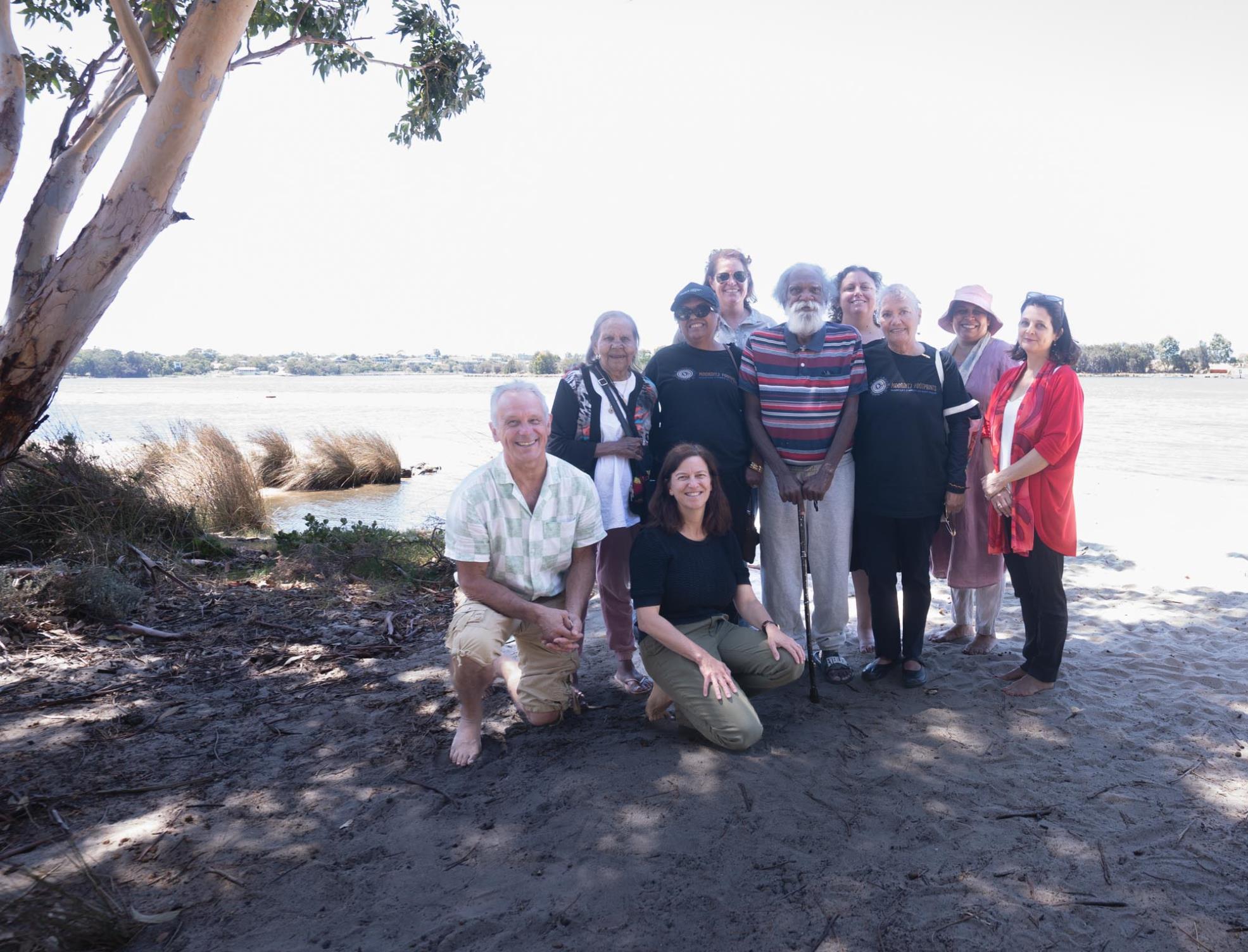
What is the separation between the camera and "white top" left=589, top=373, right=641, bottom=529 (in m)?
4.19

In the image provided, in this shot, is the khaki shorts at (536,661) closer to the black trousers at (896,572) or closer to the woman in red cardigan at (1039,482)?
the black trousers at (896,572)

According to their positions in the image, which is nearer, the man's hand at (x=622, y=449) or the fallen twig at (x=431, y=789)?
the fallen twig at (x=431, y=789)

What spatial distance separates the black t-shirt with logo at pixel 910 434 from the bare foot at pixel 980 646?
1.07 m

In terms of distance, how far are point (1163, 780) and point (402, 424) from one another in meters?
30.9

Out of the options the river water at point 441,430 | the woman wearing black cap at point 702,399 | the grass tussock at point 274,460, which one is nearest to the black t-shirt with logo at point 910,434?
the woman wearing black cap at point 702,399

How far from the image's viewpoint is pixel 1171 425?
2494 centimetres

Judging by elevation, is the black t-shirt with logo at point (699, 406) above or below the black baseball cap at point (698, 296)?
below

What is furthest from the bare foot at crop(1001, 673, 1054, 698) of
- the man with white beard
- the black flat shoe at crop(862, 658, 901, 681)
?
the man with white beard

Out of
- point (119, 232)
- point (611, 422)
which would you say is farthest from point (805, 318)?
point (119, 232)

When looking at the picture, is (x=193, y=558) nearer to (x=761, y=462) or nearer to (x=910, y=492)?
(x=761, y=462)

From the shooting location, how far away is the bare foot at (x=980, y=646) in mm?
4867

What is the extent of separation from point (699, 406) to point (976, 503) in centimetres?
176

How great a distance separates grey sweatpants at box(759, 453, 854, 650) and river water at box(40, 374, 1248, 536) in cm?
733

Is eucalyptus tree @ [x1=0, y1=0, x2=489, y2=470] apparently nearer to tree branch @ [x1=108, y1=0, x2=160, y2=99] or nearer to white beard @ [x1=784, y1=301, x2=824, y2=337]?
tree branch @ [x1=108, y1=0, x2=160, y2=99]
